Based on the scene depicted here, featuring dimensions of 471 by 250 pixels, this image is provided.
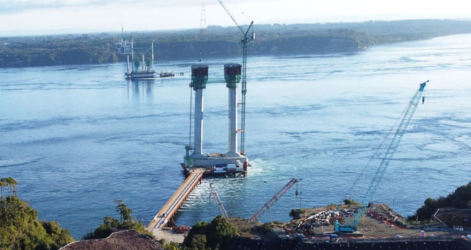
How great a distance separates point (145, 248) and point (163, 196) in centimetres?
948

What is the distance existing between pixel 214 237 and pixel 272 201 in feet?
21.4

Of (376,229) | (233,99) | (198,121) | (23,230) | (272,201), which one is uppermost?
(233,99)

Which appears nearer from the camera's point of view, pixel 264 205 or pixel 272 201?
pixel 264 205

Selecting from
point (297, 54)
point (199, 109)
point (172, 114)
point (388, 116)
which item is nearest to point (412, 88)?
point (388, 116)

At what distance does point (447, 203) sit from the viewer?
874 inches

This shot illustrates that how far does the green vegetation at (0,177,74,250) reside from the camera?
17984 mm

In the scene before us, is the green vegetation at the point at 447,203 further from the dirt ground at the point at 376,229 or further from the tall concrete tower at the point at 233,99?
the tall concrete tower at the point at 233,99

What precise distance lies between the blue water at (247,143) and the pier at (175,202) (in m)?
0.37

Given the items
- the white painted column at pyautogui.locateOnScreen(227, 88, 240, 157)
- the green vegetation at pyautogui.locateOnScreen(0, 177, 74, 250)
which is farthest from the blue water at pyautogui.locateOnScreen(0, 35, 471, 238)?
the green vegetation at pyautogui.locateOnScreen(0, 177, 74, 250)

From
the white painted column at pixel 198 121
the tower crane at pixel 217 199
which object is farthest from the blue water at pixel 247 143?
the white painted column at pixel 198 121

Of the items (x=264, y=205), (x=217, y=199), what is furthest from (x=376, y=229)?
(x=217, y=199)

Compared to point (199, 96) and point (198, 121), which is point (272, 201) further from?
point (199, 96)

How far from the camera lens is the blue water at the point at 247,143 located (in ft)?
Answer: 85.7

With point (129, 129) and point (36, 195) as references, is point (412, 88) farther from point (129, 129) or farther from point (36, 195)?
point (36, 195)
